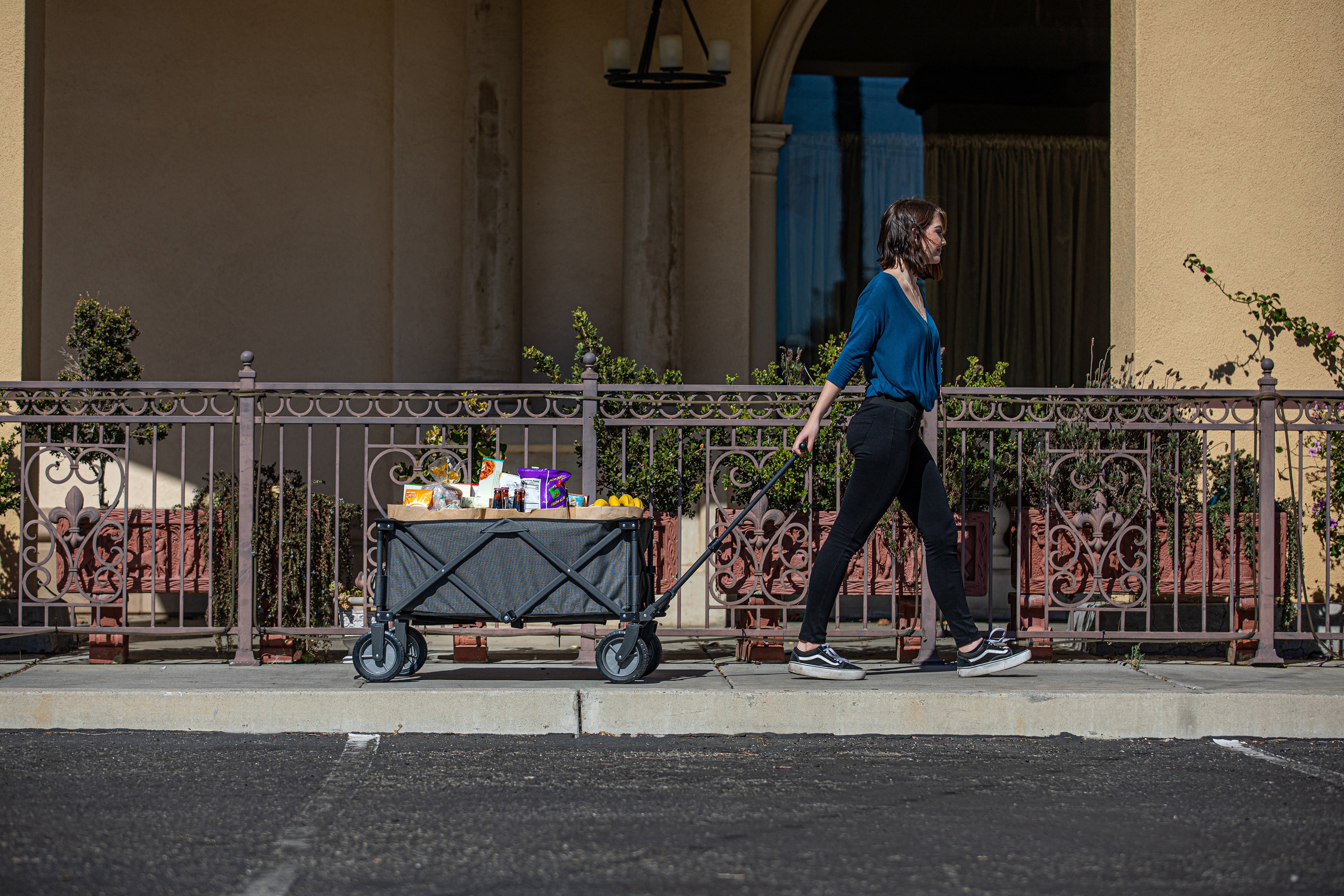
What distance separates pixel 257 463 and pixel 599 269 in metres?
3.94

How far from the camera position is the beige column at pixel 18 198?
22.1 ft

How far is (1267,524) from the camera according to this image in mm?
6027

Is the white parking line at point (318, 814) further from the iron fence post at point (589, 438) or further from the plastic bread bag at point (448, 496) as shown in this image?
the iron fence post at point (589, 438)

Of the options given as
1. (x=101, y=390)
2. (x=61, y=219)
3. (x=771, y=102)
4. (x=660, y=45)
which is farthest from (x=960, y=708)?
(x=61, y=219)

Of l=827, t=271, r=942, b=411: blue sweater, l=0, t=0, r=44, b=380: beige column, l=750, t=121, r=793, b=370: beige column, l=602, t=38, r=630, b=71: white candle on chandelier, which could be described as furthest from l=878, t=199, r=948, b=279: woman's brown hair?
l=750, t=121, r=793, b=370: beige column

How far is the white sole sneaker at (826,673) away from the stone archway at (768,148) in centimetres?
500

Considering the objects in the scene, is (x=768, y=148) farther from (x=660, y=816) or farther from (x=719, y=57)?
(x=660, y=816)

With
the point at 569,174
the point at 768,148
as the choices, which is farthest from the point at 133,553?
the point at 768,148

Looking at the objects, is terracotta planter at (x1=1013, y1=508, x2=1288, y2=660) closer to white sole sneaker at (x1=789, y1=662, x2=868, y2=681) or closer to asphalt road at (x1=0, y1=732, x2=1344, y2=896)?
white sole sneaker at (x1=789, y1=662, x2=868, y2=681)

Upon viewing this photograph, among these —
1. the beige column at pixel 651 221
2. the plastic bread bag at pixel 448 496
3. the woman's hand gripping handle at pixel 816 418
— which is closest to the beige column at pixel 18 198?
the plastic bread bag at pixel 448 496

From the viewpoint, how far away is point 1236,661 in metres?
6.14

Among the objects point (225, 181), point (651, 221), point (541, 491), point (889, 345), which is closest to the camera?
point (889, 345)

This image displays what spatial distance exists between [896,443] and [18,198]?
462 centimetres

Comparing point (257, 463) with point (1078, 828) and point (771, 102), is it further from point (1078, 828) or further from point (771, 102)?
point (771, 102)
